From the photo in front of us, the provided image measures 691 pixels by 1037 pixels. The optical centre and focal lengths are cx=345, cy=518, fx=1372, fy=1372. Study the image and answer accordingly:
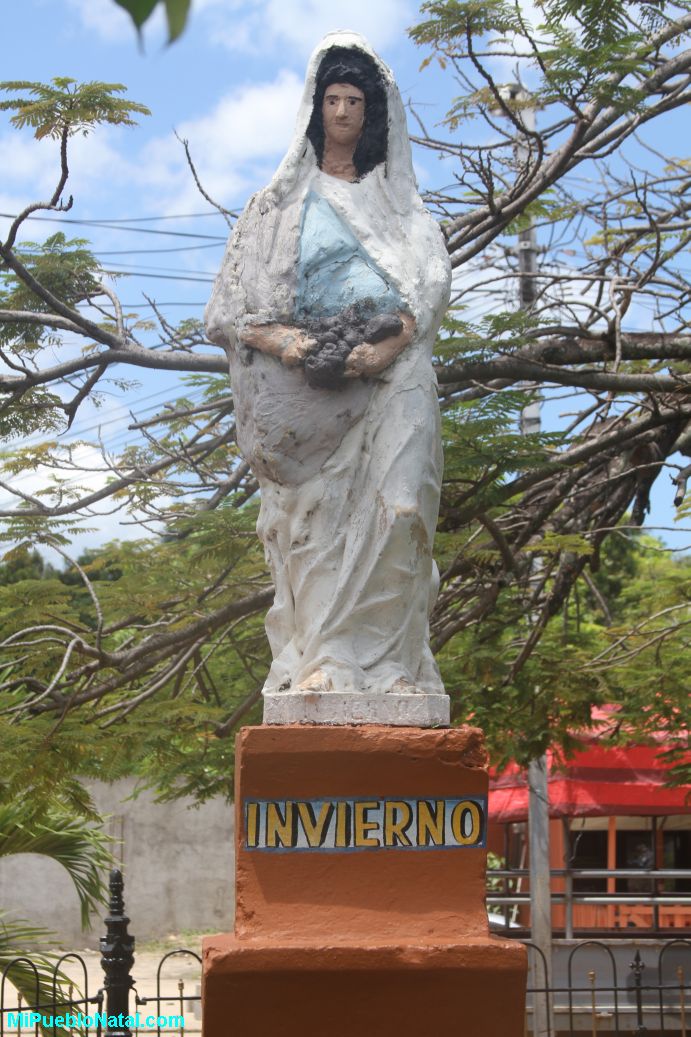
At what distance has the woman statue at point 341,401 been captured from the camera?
467 cm

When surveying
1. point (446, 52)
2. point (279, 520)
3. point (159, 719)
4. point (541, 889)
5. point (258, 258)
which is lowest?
point (541, 889)

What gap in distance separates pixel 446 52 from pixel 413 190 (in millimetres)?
2989

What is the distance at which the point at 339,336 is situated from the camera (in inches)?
189

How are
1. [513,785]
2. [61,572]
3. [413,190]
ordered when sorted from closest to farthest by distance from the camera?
1. [413,190]
2. [513,785]
3. [61,572]

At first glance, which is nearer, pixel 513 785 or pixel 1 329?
pixel 1 329

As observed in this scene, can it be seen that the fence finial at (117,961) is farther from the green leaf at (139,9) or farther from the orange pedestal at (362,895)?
the green leaf at (139,9)

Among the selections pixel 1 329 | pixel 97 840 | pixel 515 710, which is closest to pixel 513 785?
pixel 515 710

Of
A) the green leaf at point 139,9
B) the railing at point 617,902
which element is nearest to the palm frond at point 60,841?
the railing at point 617,902

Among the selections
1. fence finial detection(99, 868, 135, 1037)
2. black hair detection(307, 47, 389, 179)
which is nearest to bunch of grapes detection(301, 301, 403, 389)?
black hair detection(307, 47, 389, 179)

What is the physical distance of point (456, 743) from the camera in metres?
4.55

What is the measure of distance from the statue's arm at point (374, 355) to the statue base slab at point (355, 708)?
113 centimetres

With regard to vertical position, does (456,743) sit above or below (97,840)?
above

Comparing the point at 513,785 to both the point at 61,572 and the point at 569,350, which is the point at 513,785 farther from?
the point at 61,572

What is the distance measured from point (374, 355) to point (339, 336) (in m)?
0.14
